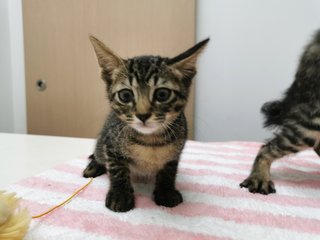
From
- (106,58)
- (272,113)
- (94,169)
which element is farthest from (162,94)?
(272,113)

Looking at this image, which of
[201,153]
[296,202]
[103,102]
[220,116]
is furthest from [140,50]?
[296,202]

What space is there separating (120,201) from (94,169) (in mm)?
305

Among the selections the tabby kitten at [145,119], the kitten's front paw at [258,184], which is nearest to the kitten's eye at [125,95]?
the tabby kitten at [145,119]

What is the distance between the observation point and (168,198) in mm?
912

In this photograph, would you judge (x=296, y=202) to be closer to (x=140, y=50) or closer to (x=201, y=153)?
(x=201, y=153)

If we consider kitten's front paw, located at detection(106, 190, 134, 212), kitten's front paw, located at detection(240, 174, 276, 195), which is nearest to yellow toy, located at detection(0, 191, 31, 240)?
kitten's front paw, located at detection(106, 190, 134, 212)

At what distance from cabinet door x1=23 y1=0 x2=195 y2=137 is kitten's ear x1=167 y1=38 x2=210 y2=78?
120 centimetres

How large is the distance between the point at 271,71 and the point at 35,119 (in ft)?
5.92

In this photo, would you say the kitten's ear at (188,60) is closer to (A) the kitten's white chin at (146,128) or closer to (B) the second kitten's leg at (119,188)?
(A) the kitten's white chin at (146,128)

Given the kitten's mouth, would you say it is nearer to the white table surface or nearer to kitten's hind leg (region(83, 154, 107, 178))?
kitten's hind leg (region(83, 154, 107, 178))

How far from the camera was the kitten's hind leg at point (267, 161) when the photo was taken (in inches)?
40.5

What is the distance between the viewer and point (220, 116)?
2.17m

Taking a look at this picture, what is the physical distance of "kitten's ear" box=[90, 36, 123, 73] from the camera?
88 cm

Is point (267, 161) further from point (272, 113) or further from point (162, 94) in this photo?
point (162, 94)
